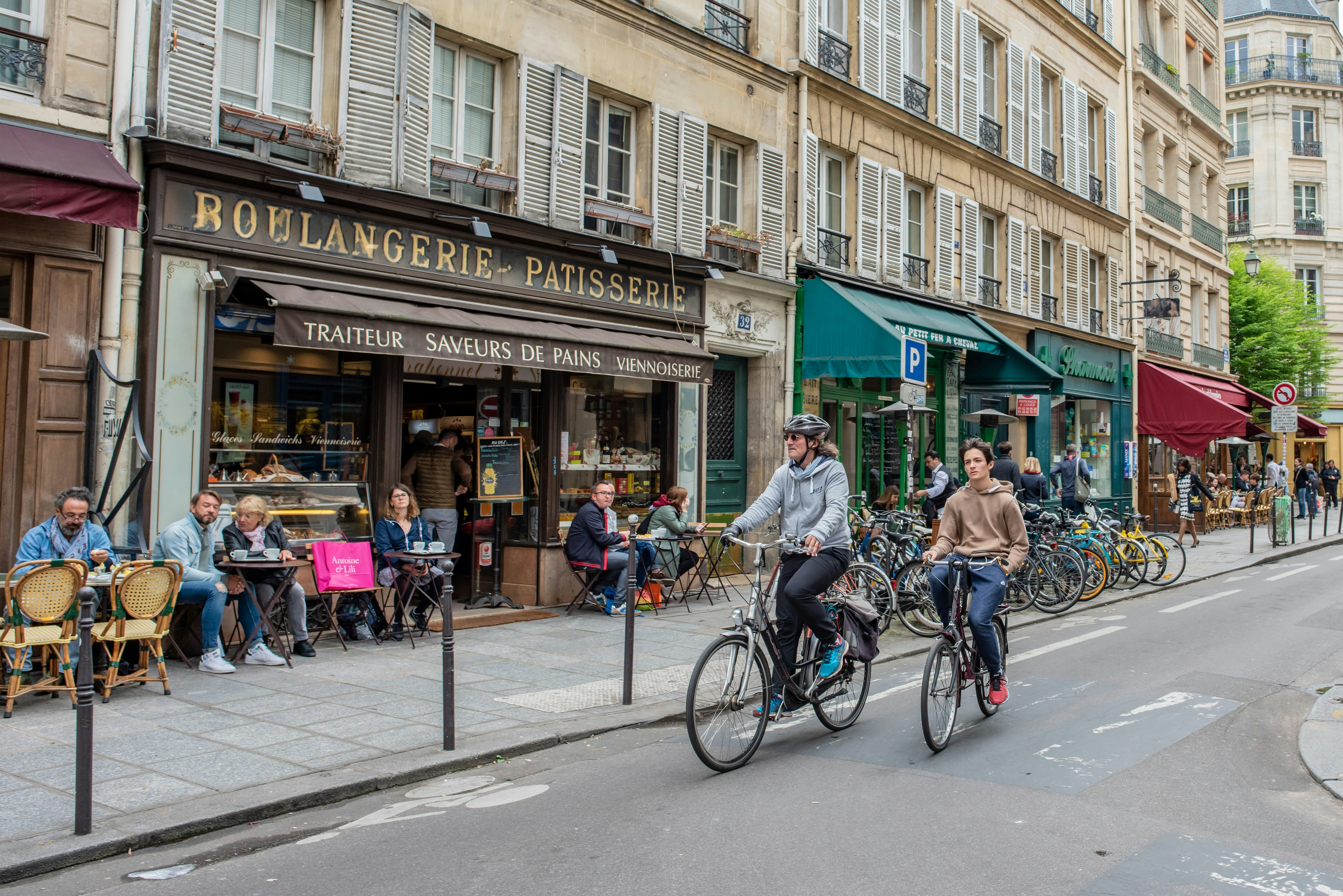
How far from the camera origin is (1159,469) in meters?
28.6

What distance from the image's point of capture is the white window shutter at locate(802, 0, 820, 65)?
15.5m

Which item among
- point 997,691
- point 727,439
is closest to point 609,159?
point 727,439

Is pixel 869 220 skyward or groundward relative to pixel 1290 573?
skyward

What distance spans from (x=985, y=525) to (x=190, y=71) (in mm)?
7198

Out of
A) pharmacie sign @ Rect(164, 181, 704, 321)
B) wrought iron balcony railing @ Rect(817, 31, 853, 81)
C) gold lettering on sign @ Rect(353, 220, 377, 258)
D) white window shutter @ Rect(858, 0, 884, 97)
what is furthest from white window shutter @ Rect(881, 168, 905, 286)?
gold lettering on sign @ Rect(353, 220, 377, 258)

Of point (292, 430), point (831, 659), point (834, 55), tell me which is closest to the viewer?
point (831, 659)

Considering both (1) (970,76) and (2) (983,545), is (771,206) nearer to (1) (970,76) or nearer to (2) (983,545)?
(1) (970,76)

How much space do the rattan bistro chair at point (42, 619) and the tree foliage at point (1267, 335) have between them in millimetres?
37626

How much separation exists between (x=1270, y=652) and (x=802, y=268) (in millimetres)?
8137

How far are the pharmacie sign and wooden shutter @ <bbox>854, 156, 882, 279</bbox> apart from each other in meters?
4.19

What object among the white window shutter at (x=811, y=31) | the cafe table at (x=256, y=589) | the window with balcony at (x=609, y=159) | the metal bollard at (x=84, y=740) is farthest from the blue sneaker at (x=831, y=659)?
the white window shutter at (x=811, y=31)

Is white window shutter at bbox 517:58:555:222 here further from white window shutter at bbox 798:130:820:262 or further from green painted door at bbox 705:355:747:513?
white window shutter at bbox 798:130:820:262

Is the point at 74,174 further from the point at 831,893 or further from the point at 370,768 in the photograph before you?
the point at 831,893

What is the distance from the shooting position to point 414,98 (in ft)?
34.6
